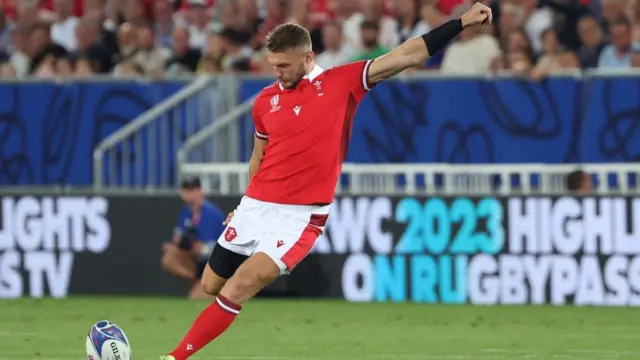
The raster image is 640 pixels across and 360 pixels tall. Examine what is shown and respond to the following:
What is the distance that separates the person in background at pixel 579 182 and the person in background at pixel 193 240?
374cm

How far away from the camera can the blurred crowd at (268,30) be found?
17578 mm

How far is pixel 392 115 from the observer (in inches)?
691

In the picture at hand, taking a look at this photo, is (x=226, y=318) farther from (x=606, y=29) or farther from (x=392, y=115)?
(x=606, y=29)

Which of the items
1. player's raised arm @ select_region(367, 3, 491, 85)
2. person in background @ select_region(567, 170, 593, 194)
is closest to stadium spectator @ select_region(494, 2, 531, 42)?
person in background @ select_region(567, 170, 593, 194)

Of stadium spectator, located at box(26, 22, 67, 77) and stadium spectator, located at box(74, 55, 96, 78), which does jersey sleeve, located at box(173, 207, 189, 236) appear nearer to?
stadium spectator, located at box(74, 55, 96, 78)

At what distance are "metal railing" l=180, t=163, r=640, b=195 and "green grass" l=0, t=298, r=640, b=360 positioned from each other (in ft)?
4.43

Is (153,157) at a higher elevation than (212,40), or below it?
below

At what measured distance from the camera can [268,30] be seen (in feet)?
63.8

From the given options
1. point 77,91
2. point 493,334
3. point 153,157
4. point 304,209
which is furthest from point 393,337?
point 77,91

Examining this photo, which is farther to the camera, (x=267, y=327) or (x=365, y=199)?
(x=365, y=199)

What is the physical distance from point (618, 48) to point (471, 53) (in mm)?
1651

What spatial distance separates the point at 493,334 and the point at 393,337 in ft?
2.92

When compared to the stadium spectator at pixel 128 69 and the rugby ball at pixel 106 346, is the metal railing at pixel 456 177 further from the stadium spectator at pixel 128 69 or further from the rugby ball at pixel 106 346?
the rugby ball at pixel 106 346

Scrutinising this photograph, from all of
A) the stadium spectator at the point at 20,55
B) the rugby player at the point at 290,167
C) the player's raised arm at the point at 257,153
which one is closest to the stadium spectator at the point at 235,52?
the stadium spectator at the point at 20,55
